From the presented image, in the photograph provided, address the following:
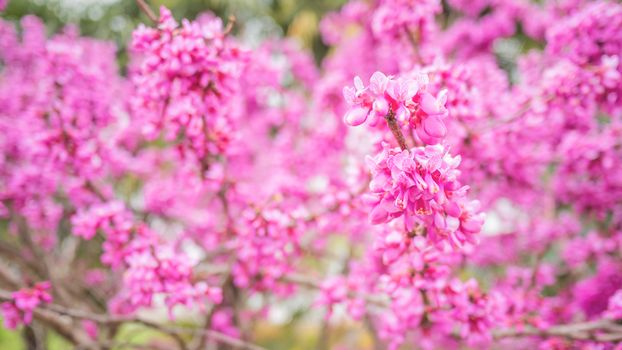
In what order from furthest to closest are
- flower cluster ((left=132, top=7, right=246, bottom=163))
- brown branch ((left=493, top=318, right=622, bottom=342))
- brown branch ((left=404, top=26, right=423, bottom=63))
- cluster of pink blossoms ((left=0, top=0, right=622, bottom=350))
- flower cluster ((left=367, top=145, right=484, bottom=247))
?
brown branch ((left=404, top=26, right=423, bottom=63)) → brown branch ((left=493, top=318, right=622, bottom=342)) → flower cluster ((left=132, top=7, right=246, bottom=163)) → cluster of pink blossoms ((left=0, top=0, right=622, bottom=350)) → flower cluster ((left=367, top=145, right=484, bottom=247))

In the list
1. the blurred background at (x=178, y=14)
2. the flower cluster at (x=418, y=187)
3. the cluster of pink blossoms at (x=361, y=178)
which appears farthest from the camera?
the blurred background at (x=178, y=14)

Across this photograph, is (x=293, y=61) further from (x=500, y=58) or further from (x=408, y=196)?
(x=408, y=196)

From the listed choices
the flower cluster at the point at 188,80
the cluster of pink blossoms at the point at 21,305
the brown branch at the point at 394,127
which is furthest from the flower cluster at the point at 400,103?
the cluster of pink blossoms at the point at 21,305

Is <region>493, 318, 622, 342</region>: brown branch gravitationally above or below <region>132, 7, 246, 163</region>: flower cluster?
below

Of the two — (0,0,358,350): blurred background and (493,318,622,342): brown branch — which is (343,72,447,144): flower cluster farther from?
(0,0,358,350): blurred background

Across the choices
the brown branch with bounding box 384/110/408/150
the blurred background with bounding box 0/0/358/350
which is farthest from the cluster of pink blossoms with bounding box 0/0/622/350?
the blurred background with bounding box 0/0/358/350

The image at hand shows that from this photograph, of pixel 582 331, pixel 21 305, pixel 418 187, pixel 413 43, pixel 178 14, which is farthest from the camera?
pixel 178 14

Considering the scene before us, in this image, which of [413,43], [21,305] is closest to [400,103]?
[413,43]

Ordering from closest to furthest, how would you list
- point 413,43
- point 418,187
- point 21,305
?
point 418,187
point 21,305
point 413,43

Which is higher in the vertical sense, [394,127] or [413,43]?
[413,43]

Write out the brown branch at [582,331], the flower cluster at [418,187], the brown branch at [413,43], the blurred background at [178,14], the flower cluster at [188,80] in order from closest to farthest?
1. the flower cluster at [418,187]
2. the flower cluster at [188,80]
3. the brown branch at [582,331]
4. the brown branch at [413,43]
5. the blurred background at [178,14]

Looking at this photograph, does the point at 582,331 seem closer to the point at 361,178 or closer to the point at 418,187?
the point at 361,178

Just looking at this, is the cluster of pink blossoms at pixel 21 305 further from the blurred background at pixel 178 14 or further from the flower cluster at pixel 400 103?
the blurred background at pixel 178 14

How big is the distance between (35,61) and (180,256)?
228cm
